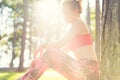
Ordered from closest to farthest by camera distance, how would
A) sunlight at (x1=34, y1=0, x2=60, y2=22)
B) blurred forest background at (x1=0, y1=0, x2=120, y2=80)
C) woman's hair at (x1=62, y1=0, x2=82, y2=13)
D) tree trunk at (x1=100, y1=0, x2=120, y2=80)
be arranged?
tree trunk at (x1=100, y1=0, x2=120, y2=80) → woman's hair at (x1=62, y1=0, x2=82, y2=13) → blurred forest background at (x1=0, y1=0, x2=120, y2=80) → sunlight at (x1=34, y1=0, x2=60, y2=22)

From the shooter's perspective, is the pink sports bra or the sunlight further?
the sunlight

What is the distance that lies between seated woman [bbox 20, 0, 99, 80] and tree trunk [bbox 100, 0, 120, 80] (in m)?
0.18

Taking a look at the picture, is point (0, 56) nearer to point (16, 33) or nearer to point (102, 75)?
point (16, 33)

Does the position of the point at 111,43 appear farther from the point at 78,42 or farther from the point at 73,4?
the point at 73,4

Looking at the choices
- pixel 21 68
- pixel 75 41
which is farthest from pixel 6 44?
pixel 75 41

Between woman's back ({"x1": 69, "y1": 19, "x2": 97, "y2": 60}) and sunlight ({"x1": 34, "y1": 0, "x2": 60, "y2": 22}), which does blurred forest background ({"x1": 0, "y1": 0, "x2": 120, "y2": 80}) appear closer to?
sunlight ({"x1": 34, "y1": 0, "x2": 60, "y2": 22})

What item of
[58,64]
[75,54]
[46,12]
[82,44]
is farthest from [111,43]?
[46,12]

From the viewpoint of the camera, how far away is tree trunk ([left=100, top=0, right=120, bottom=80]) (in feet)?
15.4

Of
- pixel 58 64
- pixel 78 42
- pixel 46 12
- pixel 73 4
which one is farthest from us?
pixel 46 12

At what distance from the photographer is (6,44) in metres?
51.5

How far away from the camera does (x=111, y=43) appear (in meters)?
4.78

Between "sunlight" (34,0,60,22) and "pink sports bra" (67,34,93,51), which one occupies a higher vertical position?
"pink sports bra" (67,34,93,51)

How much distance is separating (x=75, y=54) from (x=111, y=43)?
533 millimetres

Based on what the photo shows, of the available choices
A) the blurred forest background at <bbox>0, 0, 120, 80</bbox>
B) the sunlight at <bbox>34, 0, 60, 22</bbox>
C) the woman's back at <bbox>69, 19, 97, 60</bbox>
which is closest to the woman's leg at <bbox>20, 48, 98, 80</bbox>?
the woman's back at <bbox>69, 19, 97, 60</bbox>
